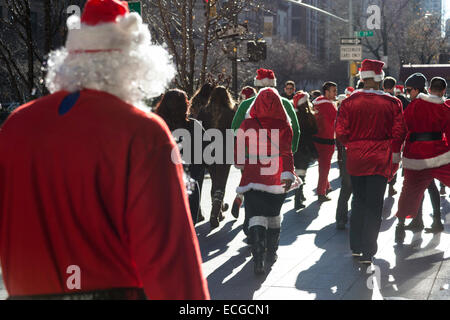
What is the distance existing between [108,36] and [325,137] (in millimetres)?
8554

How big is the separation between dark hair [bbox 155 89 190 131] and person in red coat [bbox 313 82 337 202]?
381 centimetres

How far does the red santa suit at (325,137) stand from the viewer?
410 inches

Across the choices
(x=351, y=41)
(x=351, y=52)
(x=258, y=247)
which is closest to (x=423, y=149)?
(x=258, y=247)

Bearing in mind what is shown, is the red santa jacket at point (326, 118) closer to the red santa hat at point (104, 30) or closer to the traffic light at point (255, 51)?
the red santa hat at point (104, 30)

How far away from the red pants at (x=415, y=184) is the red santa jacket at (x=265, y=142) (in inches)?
65.6

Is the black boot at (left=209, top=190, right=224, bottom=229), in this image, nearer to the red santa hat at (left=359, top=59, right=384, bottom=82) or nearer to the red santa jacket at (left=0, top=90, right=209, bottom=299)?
the red santa hat at (left=359, top=59, right=384, bottom=82)

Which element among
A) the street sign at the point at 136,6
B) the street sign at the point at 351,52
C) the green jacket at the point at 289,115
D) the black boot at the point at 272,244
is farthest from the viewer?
the street sign at the point at 351,52

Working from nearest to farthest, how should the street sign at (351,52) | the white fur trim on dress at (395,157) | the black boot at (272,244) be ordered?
1. the black boot at (272,244)
2. the white fur trim on dress at (395,157)
3. the street sign at (351,52)

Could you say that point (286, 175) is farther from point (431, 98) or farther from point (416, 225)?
point (416, 225)

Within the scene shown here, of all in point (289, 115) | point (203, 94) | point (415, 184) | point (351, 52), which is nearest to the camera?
point (289, 115)

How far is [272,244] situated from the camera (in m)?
6.55

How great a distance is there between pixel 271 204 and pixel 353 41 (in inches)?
763

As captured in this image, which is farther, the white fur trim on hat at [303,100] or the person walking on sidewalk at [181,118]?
the white fur trim on hat at [303,100]

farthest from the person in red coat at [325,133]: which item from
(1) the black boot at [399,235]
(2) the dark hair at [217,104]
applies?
(1) the black boot at [399,235]
